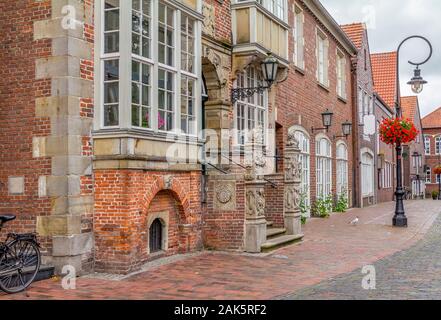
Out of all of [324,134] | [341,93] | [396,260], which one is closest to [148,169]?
[396,260]

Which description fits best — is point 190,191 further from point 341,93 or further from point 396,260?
point 341,93

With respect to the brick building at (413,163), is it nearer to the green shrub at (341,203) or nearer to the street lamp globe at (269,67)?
the green shrub at (341,203)

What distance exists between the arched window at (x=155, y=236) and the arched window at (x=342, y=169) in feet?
51.5

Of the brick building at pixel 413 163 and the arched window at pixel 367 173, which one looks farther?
the brick building at pixel 413 163

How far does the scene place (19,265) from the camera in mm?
7867

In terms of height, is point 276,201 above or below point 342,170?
below

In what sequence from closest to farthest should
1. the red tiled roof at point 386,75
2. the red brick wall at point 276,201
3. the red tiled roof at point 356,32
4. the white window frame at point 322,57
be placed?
1. the red brick wall at point 276,201
2. the white window frame at point 322,57
3. the red tiled roof at point 356,32
4. the red tiled roof at point 386,75

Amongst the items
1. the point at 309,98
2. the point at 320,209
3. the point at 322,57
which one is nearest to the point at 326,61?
the point at 322,57

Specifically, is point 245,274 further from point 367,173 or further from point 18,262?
point 367,173

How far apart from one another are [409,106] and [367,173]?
111 ft

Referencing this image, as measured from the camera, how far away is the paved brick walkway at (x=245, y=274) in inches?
309

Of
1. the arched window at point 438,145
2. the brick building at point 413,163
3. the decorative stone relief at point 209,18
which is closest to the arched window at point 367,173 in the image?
the decorative stone relief at point 209,18
